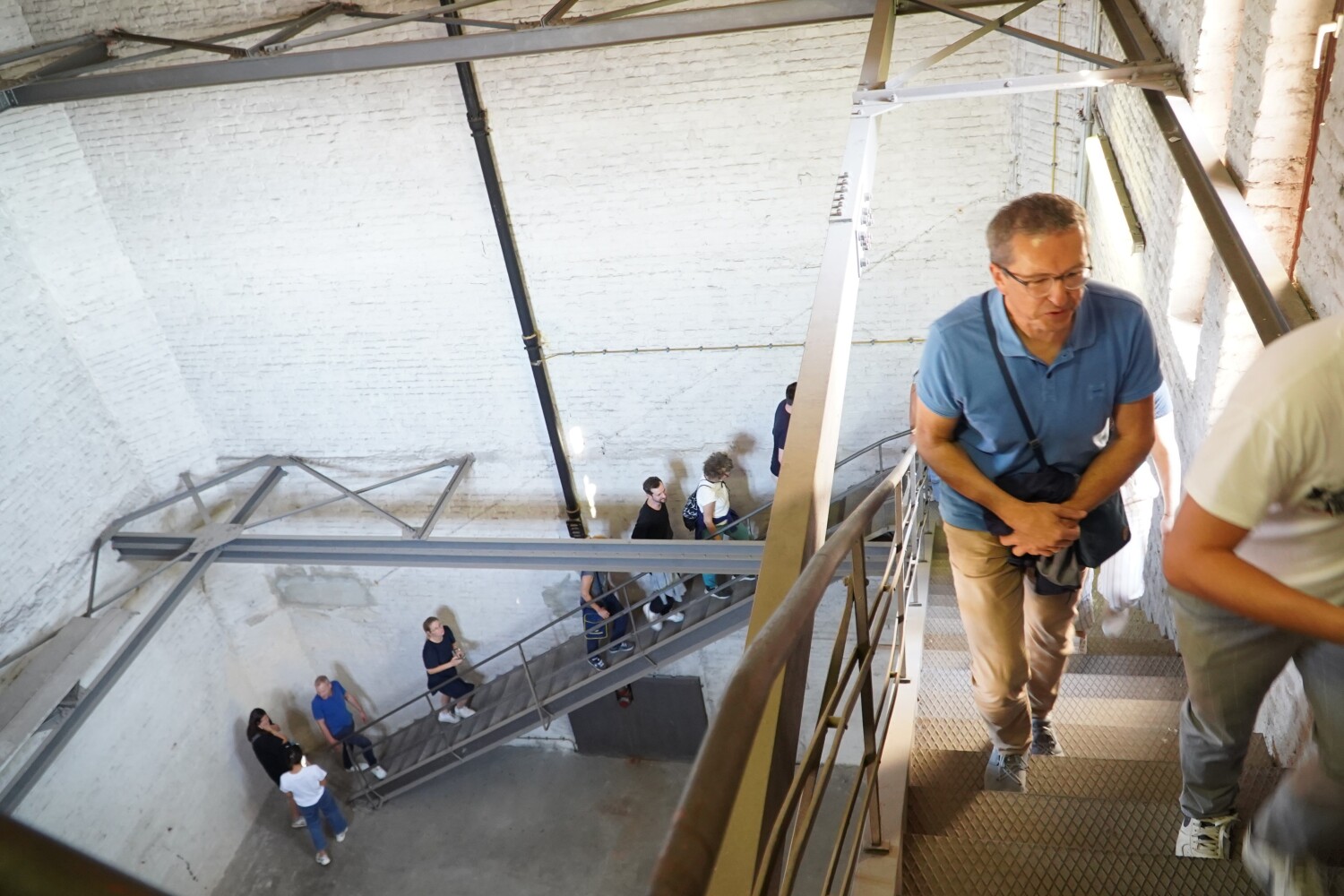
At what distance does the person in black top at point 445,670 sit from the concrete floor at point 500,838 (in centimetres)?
82

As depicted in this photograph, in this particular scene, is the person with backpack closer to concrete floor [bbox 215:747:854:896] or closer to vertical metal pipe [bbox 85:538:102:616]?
concrete floor [bbox 215:747:854:896]

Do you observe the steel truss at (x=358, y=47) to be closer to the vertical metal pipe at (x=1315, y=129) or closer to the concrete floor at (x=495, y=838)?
the vertical metal pipe at (x=1315, y=129)

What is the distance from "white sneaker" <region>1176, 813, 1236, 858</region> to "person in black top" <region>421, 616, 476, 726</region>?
7.35m

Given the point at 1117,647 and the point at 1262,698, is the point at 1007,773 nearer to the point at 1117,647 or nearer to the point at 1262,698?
the point at 1262,698

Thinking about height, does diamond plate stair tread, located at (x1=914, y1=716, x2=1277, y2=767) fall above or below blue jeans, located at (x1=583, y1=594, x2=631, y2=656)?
above

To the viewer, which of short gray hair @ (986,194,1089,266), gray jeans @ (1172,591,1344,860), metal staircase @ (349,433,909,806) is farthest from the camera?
metal staircase @ (349,433,909,806)

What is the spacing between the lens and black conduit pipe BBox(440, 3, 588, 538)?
6996mm

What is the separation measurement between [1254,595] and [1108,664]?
3.04 m

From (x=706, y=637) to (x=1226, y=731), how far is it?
5835 mm

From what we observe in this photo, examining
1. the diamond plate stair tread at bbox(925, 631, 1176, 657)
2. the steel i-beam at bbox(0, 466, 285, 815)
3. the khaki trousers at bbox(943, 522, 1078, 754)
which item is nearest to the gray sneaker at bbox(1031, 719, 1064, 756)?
the khaki trousers at bbox(943, 522, 1078, 754)

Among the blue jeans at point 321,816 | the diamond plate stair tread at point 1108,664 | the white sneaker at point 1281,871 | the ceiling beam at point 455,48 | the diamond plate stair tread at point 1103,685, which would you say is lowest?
the blue jeans at point 321,816

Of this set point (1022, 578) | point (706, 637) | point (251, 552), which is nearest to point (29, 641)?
point (251, 552)

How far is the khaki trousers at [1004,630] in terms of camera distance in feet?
8.83

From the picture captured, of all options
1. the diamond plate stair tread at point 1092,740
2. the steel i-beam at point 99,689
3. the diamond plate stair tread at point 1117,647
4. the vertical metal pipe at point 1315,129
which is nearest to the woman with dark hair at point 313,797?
the steel i-beam at point 99,689
